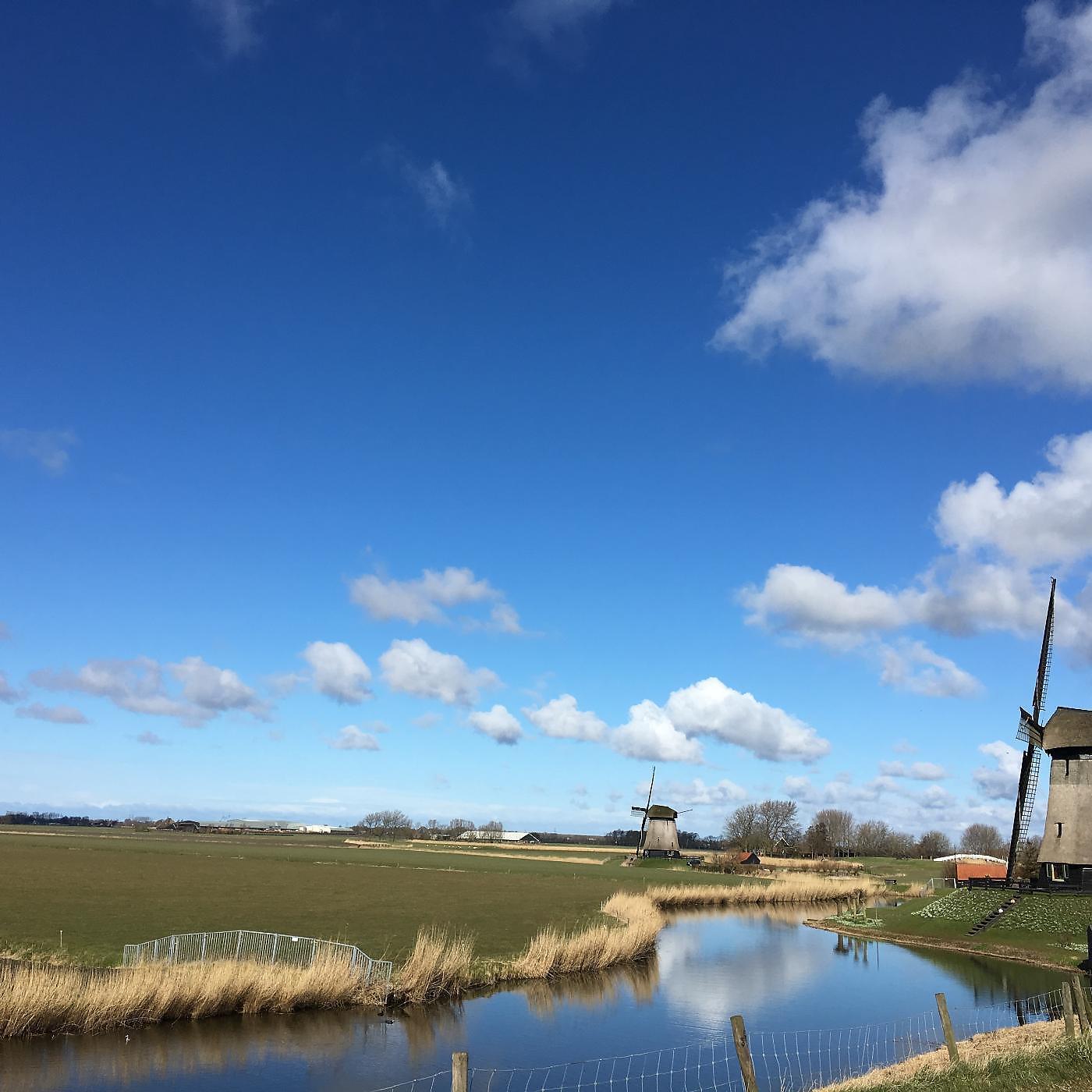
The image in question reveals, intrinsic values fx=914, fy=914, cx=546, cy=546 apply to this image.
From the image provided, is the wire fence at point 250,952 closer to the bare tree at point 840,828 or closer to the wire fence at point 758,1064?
the wire fence at point 758,1064

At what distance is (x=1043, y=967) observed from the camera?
36.5 meters

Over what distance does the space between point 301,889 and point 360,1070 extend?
38.3 meters

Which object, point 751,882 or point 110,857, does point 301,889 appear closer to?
point 110,857

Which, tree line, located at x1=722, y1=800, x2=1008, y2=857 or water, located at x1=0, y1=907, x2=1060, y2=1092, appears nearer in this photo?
water, located at x1=0, y1=907, x2=1060, y2=1092

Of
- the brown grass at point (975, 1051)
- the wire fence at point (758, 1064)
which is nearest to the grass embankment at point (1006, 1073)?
the brown grass at point (975, 1051)

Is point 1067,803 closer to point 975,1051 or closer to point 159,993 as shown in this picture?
point 975,1051

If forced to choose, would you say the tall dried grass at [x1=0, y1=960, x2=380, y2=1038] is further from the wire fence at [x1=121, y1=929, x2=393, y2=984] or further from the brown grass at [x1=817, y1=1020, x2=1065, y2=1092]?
the brown grass at [x1=817, y1=1020, x2=1065, y2=1092]

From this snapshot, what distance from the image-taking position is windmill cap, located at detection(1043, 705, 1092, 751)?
151 ft

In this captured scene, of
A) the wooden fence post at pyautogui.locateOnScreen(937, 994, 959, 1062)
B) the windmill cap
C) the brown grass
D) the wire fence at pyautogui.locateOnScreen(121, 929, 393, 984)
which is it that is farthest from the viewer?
the windmill cap

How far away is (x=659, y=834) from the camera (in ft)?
401

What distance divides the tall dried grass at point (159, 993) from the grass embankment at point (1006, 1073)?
13.2m

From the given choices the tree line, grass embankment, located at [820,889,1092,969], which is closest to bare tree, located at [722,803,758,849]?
the tree line

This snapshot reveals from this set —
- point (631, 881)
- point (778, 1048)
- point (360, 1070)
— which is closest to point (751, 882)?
point (631, 881)

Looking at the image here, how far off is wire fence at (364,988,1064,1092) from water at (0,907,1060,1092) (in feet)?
2.07
